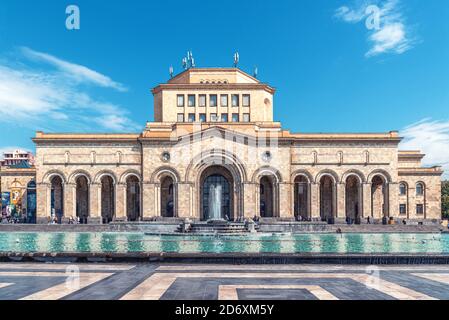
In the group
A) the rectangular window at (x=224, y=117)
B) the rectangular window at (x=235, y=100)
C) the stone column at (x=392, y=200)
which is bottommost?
the stone column at (x=392, y=200)

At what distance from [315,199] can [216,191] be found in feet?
36.5

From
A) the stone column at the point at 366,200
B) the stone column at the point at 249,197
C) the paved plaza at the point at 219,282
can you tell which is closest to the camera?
the paved plaza at the point at 219,282

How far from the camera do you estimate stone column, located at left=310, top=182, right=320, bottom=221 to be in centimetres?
4616

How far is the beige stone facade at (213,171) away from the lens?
45.4 meters

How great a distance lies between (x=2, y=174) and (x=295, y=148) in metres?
37.1

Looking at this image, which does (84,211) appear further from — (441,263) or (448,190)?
(448,190)

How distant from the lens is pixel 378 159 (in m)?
46.7

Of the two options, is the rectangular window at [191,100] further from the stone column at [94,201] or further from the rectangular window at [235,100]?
the stone column at [94,201]

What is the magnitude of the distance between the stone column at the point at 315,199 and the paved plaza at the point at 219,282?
1331 inches

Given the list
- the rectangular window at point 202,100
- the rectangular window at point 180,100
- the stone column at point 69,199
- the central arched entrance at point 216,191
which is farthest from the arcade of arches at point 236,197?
the rectangular window at point 180,100
